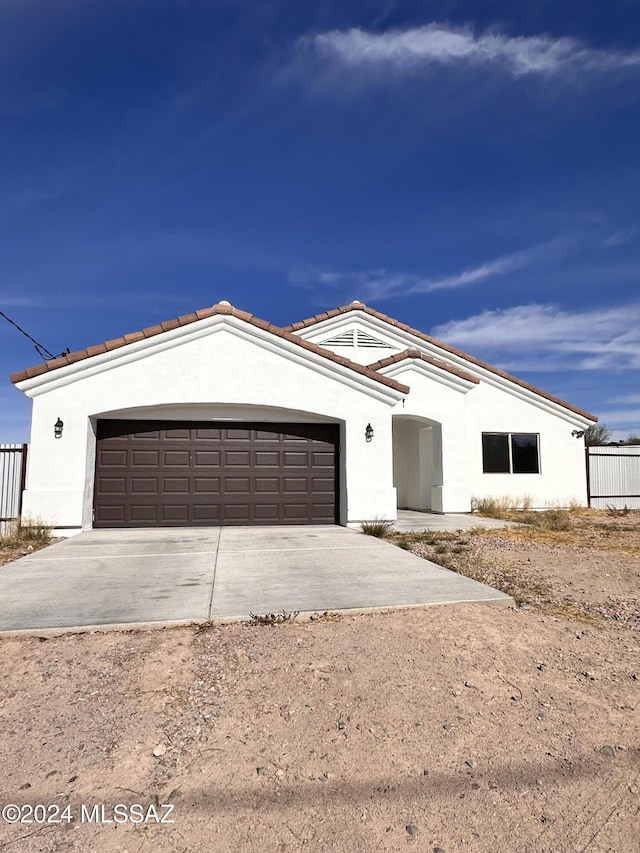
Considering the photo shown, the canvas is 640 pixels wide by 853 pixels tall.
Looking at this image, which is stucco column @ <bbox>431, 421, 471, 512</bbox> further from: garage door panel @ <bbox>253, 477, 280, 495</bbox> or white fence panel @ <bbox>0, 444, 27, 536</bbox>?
white fence panel @ <bbox>0, 444, 27, 536</bbox>

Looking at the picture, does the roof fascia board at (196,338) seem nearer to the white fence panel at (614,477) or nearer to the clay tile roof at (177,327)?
the clay tile roof at (177,327)

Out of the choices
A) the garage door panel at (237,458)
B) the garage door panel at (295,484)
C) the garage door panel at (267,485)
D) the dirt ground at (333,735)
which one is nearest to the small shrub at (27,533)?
the garage door panel at (237,458)

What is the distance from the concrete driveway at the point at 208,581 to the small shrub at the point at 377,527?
83 centimetres

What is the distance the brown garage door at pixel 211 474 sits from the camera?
450 inches

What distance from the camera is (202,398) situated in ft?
37.3

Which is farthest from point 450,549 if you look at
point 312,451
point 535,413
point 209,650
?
point 535,413

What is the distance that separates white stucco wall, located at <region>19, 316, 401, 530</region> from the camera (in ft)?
35.4

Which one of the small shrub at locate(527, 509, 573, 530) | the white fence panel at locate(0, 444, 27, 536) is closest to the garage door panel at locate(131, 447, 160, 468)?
the white fence panel at locate(0, 444, 27, 536)

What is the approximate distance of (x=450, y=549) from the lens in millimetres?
8602

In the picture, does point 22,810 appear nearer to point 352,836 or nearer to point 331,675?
point 352,836

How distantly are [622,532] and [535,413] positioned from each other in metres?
6.80

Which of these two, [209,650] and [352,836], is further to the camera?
[209,650]

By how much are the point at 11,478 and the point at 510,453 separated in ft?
47.1

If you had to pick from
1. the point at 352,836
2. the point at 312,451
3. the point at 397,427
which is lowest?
the point at 352,836
